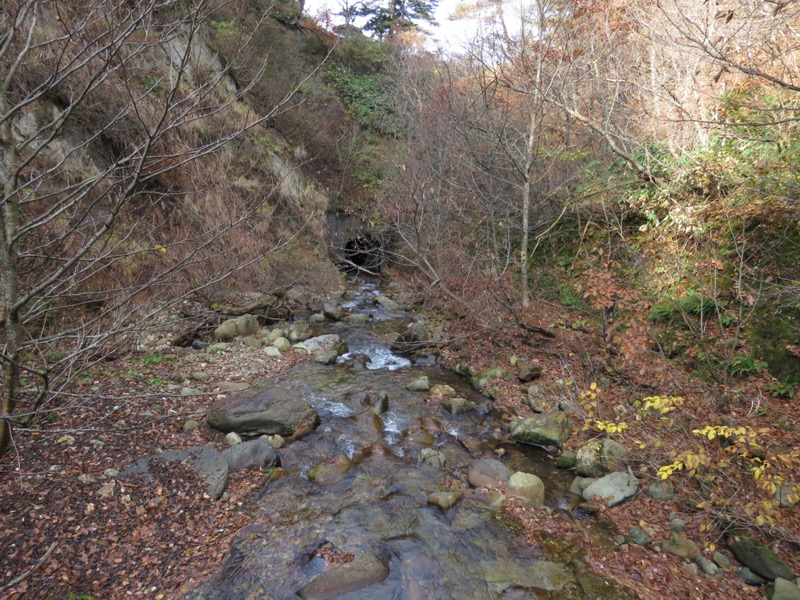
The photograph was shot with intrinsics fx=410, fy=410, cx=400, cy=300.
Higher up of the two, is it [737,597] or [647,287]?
[647,287]

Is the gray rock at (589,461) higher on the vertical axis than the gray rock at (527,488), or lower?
higher

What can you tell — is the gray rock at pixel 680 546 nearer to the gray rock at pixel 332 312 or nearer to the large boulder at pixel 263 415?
the large boulder at pixel 263 415

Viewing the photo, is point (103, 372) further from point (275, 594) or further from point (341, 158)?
point (341, 158)

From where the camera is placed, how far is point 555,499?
14.6ft

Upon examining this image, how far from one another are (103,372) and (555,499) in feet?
20.0

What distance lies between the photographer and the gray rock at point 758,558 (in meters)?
3.21

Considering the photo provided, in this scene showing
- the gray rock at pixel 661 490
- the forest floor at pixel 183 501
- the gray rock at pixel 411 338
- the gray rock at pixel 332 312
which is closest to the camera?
the forest floor at pixel 183 501

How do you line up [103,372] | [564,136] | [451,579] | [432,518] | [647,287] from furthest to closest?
1. [564,136]
2. [647,287]
3. [103,372]
4. [432,518]
5. [451,579]

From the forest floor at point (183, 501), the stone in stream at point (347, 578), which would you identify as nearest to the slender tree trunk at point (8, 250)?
the forest floor at point (183, 501)

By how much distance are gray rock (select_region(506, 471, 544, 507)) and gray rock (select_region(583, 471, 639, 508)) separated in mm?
510

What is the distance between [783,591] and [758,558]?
34cm

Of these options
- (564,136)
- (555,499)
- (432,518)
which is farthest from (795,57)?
(432,518)

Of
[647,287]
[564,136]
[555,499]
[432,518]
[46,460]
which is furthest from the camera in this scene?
[564,136]

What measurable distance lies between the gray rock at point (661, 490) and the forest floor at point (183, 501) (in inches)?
2.4
